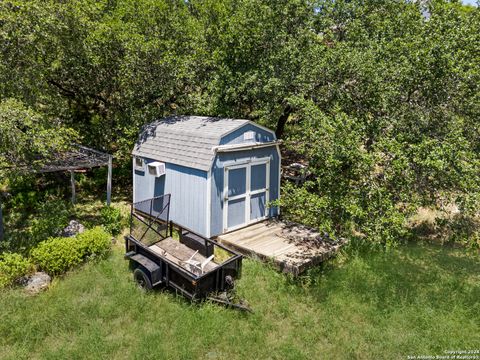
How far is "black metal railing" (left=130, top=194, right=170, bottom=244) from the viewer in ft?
27.2

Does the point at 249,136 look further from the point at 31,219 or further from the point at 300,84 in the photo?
the point at 31,219

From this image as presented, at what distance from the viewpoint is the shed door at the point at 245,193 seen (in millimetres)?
9523

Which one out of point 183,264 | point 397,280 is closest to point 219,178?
point 183,264

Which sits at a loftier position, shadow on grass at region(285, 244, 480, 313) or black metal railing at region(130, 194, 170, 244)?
black metal railing at region(130, 194, 170, 244)

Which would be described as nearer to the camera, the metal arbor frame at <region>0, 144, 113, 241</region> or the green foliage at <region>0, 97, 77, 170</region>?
the green foliage at <region>0, 97, 77, 170</region>

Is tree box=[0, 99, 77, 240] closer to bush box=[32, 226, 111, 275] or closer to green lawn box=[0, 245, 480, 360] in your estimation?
bush box=[32, 226, 111, 275]

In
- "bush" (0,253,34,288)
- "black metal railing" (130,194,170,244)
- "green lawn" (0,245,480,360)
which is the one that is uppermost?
"black metal railing" (130,194,170,244)

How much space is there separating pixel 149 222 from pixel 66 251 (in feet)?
6.14

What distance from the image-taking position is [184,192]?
9.60 meters

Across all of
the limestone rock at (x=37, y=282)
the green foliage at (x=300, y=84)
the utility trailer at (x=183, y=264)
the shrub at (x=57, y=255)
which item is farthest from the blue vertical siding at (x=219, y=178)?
the limestone rock at (x=37, y=282)

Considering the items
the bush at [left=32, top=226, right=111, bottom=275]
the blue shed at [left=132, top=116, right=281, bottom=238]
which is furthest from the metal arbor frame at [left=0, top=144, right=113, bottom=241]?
the bush at [left=32, top=226, right=111, bottom=275]

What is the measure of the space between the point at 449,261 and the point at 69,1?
43.2 feet

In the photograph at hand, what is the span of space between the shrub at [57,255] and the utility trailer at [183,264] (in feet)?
3.79

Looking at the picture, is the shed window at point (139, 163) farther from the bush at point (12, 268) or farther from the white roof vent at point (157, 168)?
the bush at point (12, 268)
